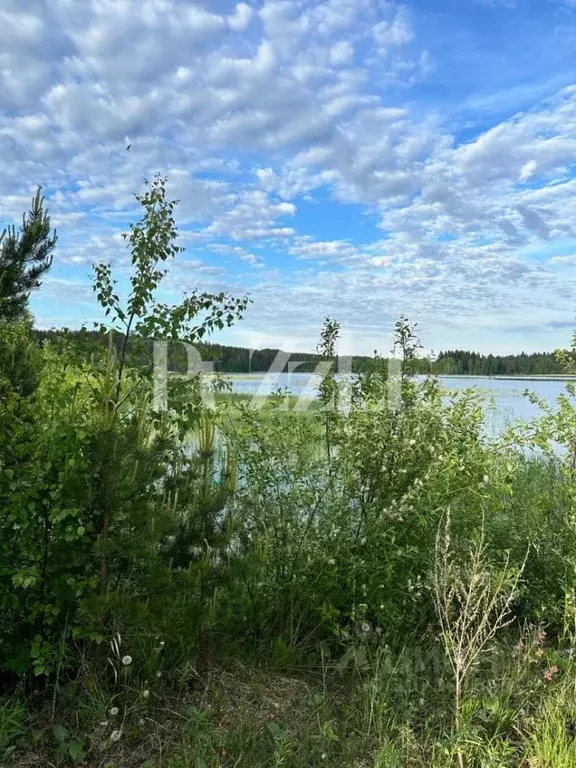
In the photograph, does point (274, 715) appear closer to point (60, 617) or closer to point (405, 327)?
point (60, 617)

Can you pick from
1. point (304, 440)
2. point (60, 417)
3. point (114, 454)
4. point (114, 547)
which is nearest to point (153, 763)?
point (114, 547)

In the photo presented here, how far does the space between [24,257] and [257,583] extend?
8937 millimetres

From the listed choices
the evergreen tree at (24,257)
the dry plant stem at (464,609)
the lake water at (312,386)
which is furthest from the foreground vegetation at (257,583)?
the evergreen tree at (24,257)

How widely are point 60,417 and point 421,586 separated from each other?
199 cm

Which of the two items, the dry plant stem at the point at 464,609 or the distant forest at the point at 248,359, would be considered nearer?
the dry plant stem at the point at 464,609

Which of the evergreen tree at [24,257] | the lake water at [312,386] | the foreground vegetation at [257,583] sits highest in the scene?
the evergreen tree at [24,257]

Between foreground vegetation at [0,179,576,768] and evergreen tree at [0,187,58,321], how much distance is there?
653cm

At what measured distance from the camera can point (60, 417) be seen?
8.66 feet

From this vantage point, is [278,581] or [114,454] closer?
[114,454]

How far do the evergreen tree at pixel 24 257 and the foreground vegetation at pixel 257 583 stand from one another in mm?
6532

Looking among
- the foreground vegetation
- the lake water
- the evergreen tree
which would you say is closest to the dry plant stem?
the foreground vegetation

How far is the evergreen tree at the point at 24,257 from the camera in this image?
9.69m

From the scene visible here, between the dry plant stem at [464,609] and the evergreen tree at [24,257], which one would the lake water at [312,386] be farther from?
the evergreen tree at [24,257]

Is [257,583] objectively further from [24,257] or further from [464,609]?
[24,257]
